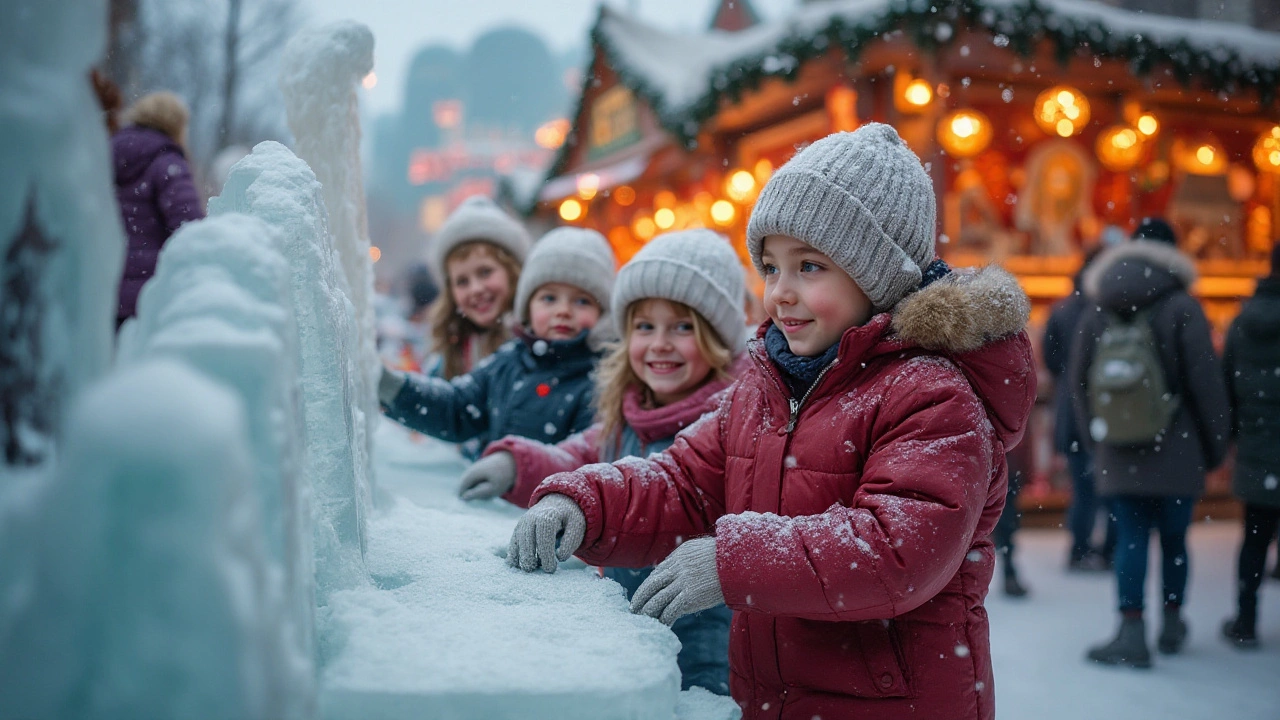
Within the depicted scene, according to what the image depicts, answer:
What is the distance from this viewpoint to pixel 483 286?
3758 millimetres

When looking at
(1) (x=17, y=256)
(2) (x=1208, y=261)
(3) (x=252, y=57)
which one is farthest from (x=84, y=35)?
(3) (x=252, y=57)

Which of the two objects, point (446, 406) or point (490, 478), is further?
point (446, 406)

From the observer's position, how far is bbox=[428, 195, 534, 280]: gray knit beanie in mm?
3730

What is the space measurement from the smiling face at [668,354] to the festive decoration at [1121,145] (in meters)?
6.80

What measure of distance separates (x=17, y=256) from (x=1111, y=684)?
4.32 meters

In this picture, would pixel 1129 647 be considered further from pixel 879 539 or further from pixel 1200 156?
pixel 1200 156

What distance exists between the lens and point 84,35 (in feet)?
2.59

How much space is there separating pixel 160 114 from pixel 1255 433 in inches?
202

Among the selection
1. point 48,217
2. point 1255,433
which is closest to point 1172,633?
point 1255,433

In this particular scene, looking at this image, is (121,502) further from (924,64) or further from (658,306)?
(924,64)

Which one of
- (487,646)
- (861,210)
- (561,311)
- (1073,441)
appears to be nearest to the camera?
(487,646)

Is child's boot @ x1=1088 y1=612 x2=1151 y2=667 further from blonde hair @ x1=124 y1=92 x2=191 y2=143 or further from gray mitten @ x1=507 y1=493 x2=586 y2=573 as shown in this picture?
blonde hair @ x1=124 y1=92 x2=191 y2=143

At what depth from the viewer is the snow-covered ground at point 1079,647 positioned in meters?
2.79

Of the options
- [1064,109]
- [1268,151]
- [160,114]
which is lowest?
[160,114]
